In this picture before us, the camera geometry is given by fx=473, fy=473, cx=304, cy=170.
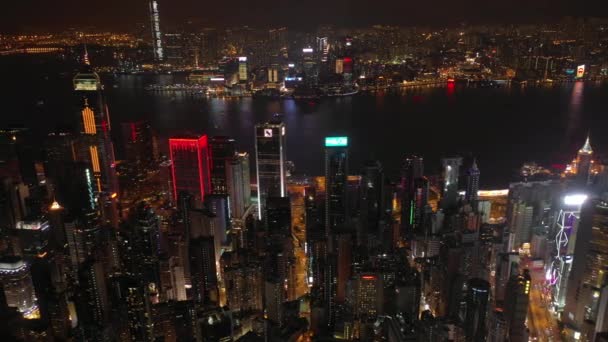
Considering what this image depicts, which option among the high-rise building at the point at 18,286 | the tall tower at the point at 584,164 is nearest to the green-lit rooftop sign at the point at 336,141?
the tall tower at the point at 584,164

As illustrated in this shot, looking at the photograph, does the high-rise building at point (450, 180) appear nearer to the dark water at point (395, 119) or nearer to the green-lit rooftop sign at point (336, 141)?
the dark water at point (395, 119)

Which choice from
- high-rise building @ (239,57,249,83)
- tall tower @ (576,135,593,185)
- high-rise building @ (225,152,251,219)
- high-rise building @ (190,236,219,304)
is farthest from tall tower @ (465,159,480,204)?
high-rise building @ (239,57,249,83)

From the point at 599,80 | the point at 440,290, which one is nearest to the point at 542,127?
the point at 599,80

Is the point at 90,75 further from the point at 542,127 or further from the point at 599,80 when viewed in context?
the point at 599,80

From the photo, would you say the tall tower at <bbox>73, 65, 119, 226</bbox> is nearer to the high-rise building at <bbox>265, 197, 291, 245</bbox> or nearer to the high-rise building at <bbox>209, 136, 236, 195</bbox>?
the high-rise building at <bbox>209, 136, 236, 195</bbox>

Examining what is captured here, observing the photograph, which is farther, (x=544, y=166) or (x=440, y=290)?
(x=544, y=166)

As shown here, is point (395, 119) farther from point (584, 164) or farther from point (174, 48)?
point (174, 48)
